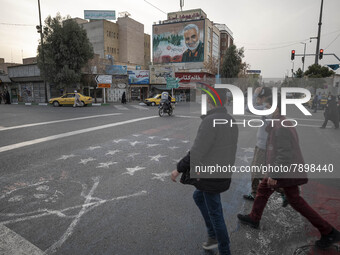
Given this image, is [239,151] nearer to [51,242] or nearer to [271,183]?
[271,183]

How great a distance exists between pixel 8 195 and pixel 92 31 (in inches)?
2478

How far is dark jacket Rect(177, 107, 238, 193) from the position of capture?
2104mm

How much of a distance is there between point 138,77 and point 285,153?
1362 inches

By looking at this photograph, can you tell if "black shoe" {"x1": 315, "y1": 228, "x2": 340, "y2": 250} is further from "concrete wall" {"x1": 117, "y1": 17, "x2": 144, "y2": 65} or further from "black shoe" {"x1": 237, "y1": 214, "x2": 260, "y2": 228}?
"concrete wall" {"x1": 117, "y1": 17, "x2": 144, "y2": 65}

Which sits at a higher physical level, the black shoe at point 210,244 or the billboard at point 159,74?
the billboard at point 159,74

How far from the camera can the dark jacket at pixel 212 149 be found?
6.90ft

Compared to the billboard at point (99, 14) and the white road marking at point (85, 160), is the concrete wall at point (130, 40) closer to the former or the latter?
the billboard at point (99, 14)

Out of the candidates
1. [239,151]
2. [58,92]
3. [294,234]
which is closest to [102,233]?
[294,234]

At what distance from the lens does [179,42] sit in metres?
55.4

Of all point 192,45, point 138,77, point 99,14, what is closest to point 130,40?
point 99,14

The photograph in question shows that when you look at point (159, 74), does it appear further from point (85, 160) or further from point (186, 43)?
point (85, 160)

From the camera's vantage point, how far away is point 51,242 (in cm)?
255

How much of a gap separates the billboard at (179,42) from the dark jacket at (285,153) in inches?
2104

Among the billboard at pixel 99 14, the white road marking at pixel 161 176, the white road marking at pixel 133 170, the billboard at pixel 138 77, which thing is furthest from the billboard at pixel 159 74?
the white road marking at pixel 161 176
